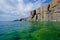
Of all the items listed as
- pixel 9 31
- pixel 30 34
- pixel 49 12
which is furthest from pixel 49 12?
pixel 30 34

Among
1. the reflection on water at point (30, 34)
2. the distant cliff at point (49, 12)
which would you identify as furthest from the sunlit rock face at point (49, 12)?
the reflection on water at point (30, 34)

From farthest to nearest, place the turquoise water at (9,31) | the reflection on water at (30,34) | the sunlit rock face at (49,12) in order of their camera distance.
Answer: the sunlit rock face at (49,12), the turquoise water at (9,31), the reflection on water at (30,34)

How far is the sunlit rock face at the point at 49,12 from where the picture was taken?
9511 centimetres

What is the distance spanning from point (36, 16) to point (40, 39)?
385ft

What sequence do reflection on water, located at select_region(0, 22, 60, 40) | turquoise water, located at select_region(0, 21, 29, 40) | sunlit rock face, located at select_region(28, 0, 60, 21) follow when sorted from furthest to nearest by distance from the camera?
sunlit rock face, located at select_region(28, 0, 60, 21) < turquoise water, located at select_region(0, 21, 29, 40) < reflection on water, located at select_region(0, 22, 60, 40)

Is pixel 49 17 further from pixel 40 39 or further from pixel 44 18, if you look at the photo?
pixel 40 39

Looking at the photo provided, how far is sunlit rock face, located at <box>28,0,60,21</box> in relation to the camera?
95.1m

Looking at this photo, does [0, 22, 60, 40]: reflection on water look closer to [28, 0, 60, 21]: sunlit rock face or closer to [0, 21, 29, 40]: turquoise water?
[0, 21, 29, 40]: turquoise water

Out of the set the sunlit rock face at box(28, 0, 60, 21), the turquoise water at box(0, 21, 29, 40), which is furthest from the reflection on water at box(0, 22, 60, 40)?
the sunlit rock face at box(28, 0, 60, 21)

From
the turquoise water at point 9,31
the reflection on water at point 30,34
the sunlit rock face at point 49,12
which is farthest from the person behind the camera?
the sunlit rock face at point 49,12

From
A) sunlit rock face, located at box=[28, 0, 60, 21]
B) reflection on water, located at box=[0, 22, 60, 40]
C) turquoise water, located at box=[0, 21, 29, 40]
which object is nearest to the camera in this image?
reflection on water, located at box=[0, 22, 60, 40]

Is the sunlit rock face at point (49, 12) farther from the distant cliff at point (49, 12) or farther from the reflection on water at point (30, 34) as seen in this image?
the reflection on water at point (30, 34)

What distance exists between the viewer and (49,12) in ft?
357

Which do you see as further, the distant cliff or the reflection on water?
the distant cliff
